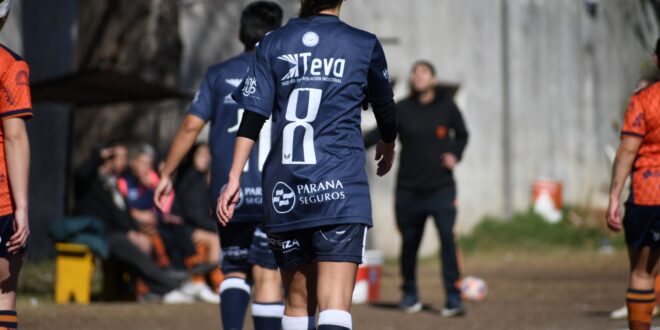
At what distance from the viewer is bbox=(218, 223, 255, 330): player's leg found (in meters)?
7.19

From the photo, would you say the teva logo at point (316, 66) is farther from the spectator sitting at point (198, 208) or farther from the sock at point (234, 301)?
the spectator sitting at point (198, 208)

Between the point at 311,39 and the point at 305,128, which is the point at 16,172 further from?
the point at 311,39

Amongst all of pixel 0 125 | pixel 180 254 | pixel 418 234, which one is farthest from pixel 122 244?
pixel 0 125

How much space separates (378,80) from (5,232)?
5.72 ft

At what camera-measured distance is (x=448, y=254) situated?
10.8 metres

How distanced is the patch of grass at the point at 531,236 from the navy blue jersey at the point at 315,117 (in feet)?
43.6

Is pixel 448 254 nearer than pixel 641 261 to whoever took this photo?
No

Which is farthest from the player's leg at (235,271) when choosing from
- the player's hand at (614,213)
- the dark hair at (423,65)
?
the dark hair at (423,65)

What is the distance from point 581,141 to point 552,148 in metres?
0.94

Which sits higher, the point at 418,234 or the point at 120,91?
the point at 120,91

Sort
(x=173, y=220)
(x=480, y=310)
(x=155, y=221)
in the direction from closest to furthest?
1. (x=480, y=310)
2. (x=173, y=220)
3. (x=155, y=221)

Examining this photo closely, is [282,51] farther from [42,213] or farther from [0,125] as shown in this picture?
[42,213]

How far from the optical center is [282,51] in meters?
5.49

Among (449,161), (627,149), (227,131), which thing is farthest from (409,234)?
(227,131)
